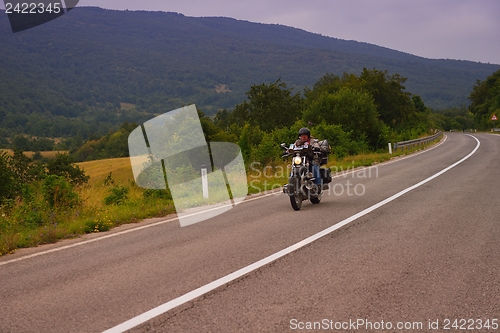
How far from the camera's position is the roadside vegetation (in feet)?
33.6

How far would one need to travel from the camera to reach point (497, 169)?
1991 centimetres

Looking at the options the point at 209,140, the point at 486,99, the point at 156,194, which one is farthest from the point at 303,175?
the point at 486,99

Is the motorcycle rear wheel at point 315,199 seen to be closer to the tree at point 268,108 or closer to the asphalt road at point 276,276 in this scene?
the asphalt road at point 276,276

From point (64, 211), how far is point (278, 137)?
83.8ft

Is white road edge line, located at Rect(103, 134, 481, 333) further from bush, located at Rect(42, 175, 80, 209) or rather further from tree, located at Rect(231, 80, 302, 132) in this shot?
tree, located at Rect(231, 80, 302, 132)

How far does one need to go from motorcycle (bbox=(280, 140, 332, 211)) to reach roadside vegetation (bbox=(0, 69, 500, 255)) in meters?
2.88

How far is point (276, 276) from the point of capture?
557 centimetres

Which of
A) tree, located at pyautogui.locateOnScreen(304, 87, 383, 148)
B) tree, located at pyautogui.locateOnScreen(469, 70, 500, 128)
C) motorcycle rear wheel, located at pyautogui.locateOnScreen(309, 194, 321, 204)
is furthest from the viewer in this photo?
tree, located at pyautogui.locateOnScreen(469, 70, 500, 128)

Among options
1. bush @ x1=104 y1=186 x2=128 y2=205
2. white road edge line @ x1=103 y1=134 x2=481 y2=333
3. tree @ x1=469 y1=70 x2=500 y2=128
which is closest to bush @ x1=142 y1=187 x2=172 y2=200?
bush @ x1=104 y1=186 x2=128 y2=205

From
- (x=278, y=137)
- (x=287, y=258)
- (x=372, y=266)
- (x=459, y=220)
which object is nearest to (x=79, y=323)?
(x=287, y=258)

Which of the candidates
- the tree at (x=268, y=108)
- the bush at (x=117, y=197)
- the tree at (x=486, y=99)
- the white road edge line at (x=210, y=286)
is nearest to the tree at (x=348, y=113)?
the bush at (x=117, y=197)

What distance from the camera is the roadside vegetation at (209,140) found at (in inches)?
404

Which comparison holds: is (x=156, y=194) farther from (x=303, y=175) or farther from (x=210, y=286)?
(x=210, y=286)

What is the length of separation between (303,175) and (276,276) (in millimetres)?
5580
